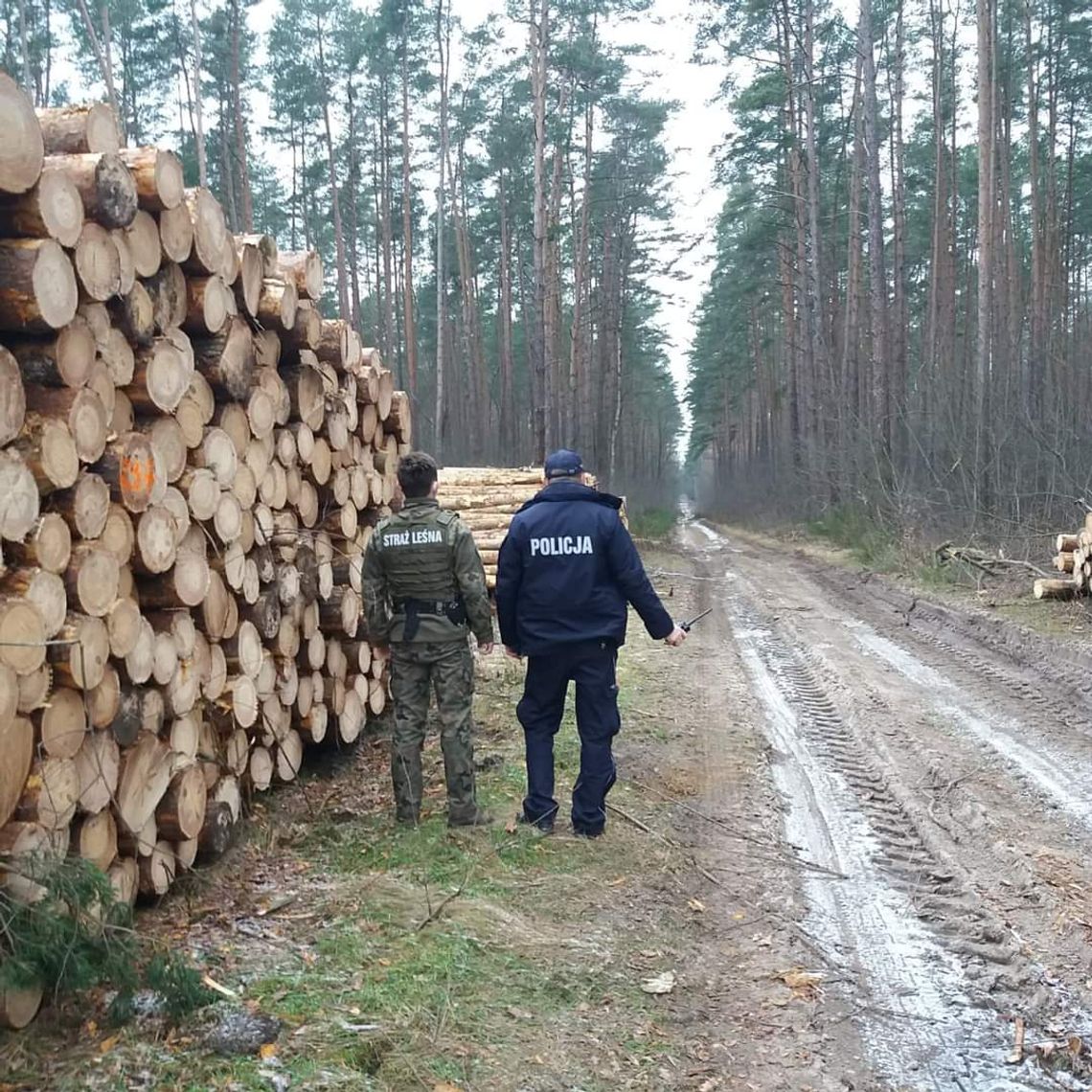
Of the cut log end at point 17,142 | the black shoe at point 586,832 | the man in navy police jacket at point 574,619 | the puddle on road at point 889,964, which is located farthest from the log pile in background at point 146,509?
the puddle on road at point 889,964

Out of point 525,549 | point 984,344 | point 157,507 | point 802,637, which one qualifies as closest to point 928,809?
point 525,549

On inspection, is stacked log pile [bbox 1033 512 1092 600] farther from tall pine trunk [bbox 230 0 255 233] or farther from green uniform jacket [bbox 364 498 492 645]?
tall pine trunk [bbox 230 0 255 233]

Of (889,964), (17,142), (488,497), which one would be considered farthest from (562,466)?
(488,497)

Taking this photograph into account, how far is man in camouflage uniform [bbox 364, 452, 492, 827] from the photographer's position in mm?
5488

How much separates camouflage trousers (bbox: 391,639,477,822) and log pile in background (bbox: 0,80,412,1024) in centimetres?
73

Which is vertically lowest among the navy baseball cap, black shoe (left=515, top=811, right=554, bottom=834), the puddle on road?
the puddle on road

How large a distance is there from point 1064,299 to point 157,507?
28527 millimetres

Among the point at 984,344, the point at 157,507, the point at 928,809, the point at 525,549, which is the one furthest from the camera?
the point at 984,344

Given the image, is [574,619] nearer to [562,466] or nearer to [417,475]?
[562,466]

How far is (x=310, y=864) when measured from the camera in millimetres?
5051

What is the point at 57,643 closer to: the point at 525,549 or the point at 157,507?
the point at 157,507

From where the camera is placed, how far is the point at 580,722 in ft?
18.1

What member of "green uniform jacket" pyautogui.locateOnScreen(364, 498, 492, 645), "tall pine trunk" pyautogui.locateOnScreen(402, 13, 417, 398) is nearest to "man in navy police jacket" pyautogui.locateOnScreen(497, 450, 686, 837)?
"green uniform jacket" pyautogui.locateOnScreen(364, 498, 492, 645)

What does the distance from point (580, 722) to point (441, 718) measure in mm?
748
